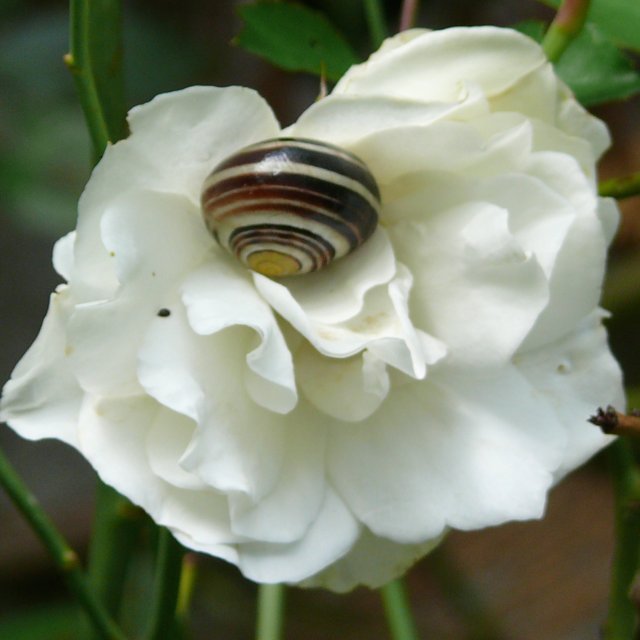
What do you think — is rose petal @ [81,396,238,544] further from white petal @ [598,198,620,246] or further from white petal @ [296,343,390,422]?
white petal @ [598,198,620,246]

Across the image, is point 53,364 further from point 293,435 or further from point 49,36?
Result: point 49,36

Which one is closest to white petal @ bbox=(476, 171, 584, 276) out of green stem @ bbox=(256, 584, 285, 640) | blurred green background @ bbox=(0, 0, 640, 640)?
green stem @ bbox=(256, 584, 285, 640)

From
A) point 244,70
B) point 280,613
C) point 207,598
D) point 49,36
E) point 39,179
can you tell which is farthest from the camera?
point 244,70

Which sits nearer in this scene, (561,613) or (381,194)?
(381,194)

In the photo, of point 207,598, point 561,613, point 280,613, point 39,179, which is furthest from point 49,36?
point 561,613

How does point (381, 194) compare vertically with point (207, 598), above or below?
above

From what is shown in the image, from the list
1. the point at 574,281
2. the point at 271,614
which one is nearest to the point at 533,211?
the point at 574,281
